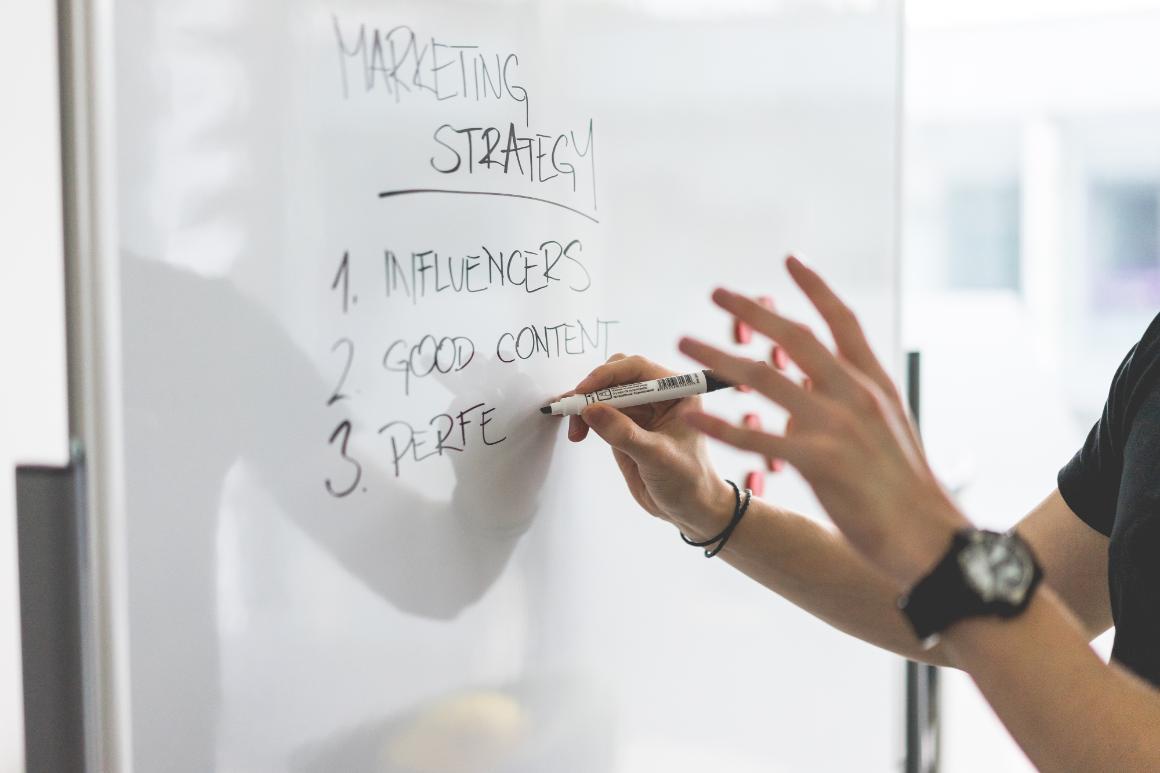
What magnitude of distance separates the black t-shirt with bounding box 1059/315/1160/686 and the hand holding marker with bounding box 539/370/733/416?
0.27 m

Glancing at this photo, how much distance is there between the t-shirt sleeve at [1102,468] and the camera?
2.55 ft

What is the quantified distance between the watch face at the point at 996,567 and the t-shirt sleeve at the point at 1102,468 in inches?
13.2

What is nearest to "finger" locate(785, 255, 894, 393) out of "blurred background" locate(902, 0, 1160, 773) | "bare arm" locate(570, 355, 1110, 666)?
"bare arm" locate(570, 355, 1110, 666)

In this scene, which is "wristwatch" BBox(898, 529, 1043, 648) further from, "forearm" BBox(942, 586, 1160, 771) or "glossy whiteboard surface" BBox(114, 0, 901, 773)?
"glossy whiteboard surface" BBox(114, 0, 901, 773)

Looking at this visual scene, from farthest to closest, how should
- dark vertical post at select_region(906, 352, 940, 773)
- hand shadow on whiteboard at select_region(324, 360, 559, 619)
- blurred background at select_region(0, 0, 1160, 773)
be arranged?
blurred background at select_region(0, 0, 1160, 773), dark vertical post at select_region(906, 352, 940, 773), hand shadow on whiteboard at select_region(324, 360, 559, 619)

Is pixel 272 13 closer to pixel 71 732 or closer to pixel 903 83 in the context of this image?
pixel 71 732

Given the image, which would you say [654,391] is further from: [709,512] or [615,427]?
[709,512]

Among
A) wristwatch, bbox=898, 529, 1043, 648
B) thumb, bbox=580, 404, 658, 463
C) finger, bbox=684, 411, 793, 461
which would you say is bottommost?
wristwatch, bbox=898, 529, 1043, 648

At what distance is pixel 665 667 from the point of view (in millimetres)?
831

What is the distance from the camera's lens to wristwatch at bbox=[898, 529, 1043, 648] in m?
0.48

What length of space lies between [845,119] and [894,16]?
0.51 feet

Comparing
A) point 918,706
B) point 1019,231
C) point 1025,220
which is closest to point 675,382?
point 918,706

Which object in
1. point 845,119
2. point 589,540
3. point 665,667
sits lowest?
point 665,667

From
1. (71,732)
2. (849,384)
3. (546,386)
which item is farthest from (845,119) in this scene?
(71,732)
